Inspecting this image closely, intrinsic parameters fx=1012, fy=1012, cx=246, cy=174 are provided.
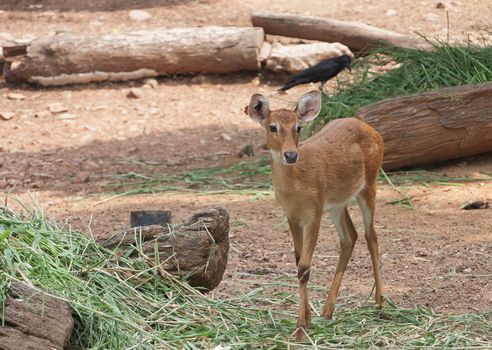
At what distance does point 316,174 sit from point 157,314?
3.85ft

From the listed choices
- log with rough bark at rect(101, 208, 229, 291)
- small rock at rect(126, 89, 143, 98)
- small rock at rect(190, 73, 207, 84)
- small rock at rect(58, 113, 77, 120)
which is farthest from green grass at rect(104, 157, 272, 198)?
log with rough bark at rect(101, 208, 229, 291)

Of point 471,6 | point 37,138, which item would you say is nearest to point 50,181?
point 37,138

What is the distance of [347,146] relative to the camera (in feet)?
19.7

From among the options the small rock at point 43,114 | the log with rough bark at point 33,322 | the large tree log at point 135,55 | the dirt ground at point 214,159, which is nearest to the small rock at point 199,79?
the dirt ground at point 214,159

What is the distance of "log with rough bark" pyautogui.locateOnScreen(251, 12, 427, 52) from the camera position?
13.2 metres

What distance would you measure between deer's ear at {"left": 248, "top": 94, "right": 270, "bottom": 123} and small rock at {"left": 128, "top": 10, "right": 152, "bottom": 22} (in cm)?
999

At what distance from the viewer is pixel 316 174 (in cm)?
567

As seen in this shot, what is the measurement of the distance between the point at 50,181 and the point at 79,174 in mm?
334

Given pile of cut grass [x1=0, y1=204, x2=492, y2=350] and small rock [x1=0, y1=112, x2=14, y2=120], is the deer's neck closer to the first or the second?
pile of cut grass [x1=0, y1=204, x2=492, y2=350]

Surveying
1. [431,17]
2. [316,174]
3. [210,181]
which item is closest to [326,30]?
[431,17]

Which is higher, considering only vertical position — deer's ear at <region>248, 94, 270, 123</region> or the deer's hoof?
deer's ear at <region>248, 94, 270, 123</region>

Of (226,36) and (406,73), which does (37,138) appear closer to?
(226,36)

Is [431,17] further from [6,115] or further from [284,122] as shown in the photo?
A: [284,122]

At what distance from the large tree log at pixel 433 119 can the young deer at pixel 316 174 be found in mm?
3210
